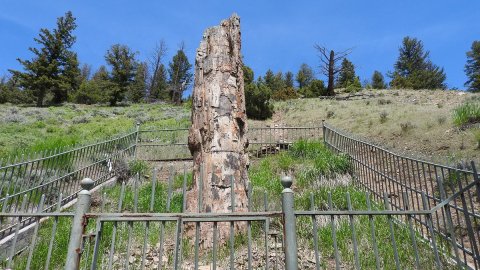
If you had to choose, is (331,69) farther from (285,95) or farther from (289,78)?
(289,78)

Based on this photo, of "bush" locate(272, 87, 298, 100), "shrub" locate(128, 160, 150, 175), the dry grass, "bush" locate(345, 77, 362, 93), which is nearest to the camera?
the dry grass

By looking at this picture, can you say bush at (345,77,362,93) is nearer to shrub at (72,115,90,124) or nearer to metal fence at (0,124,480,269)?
shrub at (72,115,90,124)

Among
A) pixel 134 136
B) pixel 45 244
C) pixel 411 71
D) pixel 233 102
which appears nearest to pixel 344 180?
pixel 233 102

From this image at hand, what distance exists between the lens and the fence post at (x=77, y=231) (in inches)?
116

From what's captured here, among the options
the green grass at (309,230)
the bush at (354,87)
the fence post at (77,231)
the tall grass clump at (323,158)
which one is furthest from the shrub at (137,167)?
the bush at (354,87)

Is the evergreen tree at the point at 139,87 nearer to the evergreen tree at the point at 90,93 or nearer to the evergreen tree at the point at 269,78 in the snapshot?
the evergreen tree at the point at 90,93

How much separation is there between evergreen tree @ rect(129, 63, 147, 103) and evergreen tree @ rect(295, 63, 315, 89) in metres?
27.6

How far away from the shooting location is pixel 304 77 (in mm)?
61969

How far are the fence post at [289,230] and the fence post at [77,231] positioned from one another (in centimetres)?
188

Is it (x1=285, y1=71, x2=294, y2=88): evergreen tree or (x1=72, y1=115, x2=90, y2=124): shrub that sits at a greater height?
(x1=285, y1=71, x2=294, y2=88): evergreen tree

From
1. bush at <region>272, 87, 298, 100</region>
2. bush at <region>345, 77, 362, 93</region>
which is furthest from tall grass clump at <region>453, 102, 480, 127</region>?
bush at <region>345, 77, 362, 93</region>

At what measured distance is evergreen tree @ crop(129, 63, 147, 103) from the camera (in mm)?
46562

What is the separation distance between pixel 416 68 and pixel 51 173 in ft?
188

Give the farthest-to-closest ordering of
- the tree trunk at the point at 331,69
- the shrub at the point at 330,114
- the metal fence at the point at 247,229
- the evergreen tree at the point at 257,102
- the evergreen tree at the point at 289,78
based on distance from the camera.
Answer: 1. the evergreen tree at the point at 289,78
2. the tree trunk at the point at 331,69
3. the evergreen tree at the point at 257,102
4. the shrub at the point at 330,114
5. the metal fence at the point at 247,229
